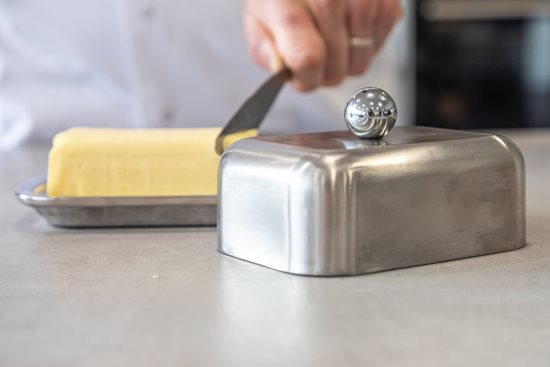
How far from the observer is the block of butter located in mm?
824

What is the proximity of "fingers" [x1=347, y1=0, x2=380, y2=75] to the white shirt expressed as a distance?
8.7 inches

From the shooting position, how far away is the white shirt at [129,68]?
1709 millimetres

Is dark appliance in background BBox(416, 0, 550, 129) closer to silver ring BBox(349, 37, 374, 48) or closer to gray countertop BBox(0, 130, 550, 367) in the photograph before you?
silver ring BBox(349, 37, 374, 48)

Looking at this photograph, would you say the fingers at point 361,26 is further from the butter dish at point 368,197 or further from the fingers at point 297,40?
the butter dish at point 368,197

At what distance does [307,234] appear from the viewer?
2.15 feet

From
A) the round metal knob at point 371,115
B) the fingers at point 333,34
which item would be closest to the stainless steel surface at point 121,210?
the round metal knob at point 371,115

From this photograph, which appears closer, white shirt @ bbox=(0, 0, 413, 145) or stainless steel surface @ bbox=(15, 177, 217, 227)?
stainless steel surface @ bbox=(15, 177, 217, 227)

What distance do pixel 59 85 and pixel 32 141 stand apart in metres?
0.13

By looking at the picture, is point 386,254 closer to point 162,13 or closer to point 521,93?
point 162,13

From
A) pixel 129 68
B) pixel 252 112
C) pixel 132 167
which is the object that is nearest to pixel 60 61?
pixel 129 68

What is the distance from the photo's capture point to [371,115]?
27.5 inches

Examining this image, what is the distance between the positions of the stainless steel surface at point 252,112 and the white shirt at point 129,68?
650 millimetres

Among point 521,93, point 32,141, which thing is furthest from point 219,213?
point 521,93

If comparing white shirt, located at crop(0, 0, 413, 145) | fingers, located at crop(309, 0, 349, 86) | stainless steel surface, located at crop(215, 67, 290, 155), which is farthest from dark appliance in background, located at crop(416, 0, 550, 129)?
stainless steel surface, located at crop(215, 67, 290, 155)
